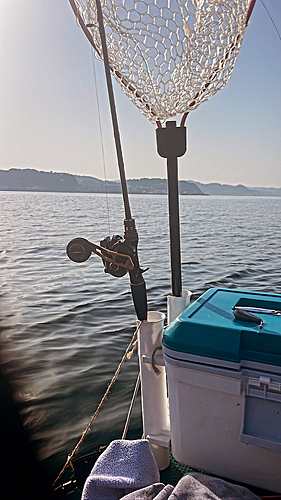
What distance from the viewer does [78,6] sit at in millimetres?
1797

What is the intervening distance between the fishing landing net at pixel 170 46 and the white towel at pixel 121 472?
156 cm

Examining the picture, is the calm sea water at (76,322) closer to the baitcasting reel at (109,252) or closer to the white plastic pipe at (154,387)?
the white plastic pipe at (154,387)

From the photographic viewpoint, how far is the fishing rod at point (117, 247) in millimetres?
1563

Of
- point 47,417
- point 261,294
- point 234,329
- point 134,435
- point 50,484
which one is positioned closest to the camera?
point 234,329

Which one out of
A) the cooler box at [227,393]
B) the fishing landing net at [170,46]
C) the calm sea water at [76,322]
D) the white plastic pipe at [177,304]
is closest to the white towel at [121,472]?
the cooler box at [227,393]

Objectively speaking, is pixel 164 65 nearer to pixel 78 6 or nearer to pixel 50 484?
pixel 78 6

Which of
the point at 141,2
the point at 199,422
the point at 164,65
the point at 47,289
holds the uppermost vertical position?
the point at 141,2

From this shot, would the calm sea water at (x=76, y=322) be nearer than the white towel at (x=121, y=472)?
No

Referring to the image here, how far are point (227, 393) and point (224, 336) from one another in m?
0.21

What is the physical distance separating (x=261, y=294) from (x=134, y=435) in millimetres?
1604

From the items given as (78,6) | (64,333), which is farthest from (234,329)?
(64,333)

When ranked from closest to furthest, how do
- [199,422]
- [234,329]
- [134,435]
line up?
1. [234,329]
2. [199,422]
3. [134,435]

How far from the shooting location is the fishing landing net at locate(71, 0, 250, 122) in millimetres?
1793

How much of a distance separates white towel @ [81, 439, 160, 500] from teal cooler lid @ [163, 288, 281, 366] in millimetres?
445
